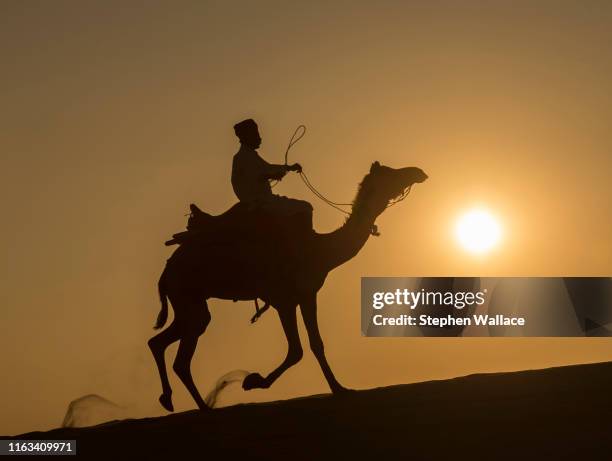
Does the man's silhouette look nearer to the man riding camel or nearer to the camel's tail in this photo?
the man riding camel

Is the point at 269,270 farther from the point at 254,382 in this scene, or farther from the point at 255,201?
the point at 254,382

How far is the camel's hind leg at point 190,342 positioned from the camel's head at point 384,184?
292cm

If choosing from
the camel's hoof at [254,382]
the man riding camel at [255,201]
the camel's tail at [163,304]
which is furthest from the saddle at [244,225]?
the camel's hoof at [254,382]

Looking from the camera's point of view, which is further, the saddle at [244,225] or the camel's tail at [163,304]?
the camel's tail at [163,304]

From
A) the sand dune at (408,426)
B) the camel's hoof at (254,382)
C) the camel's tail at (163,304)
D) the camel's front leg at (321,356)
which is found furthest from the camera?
the camel's tail at (163,304)

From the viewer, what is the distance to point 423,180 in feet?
86.3

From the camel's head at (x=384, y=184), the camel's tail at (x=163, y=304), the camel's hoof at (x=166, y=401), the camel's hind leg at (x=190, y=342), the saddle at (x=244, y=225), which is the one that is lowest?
the camel's hoof at (x=166, y=401)

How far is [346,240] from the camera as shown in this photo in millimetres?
26031

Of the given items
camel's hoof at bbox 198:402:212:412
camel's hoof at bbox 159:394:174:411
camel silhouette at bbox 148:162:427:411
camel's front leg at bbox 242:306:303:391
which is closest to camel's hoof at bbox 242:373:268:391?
camel's front leg at bbox 242:306:303:391

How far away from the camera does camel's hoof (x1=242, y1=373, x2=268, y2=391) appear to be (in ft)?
81.0

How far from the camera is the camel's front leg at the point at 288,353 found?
24719mm

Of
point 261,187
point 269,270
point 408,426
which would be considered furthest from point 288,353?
point 408,426

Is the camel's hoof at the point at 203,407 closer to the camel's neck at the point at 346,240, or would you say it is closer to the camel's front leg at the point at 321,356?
the camel's front leg at the point at 321,356

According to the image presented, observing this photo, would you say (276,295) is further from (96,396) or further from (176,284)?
(96,396)
